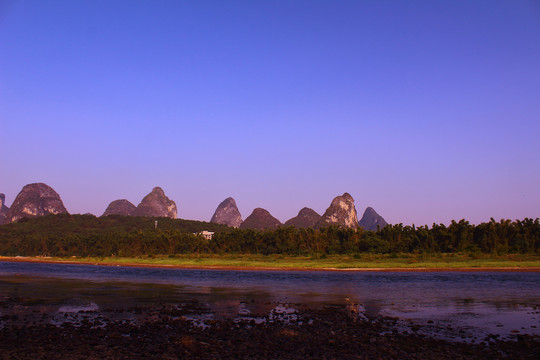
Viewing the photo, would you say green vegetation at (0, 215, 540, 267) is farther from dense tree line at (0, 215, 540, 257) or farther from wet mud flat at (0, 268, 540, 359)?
wet mud flat at (0, 268, 540, 359)

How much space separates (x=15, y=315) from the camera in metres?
24.5

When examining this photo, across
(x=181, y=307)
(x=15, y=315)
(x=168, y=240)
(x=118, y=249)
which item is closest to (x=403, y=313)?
(x=181, y=307)

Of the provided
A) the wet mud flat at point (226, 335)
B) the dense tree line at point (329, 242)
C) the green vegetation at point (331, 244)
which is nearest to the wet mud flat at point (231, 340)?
the wet mud flat at point (226, 335)

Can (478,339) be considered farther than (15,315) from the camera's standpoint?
No

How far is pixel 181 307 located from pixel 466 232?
109 m

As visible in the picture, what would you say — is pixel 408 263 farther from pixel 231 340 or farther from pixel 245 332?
pixel 231 340

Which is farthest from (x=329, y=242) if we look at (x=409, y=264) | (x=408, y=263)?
(x=409, y=264)

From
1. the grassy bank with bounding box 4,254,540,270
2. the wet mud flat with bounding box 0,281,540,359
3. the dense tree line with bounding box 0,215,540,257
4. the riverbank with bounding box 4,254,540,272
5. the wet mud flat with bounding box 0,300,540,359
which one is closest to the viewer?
the wet mud flat with bounding box 0,300,540,359

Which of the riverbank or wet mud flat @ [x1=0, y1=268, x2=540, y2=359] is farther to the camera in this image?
the riverbank

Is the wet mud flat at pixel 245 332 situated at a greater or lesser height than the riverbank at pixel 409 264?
greater

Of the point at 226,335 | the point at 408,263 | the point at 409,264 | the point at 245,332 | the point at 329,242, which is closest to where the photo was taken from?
the point at 226,335

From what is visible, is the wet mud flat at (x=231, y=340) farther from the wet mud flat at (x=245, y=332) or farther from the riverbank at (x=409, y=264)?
the riverbank at (x=409, y=264)

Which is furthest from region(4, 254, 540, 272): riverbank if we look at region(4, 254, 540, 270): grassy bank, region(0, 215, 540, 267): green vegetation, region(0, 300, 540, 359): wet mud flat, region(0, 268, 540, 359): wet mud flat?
region(0, 300, 540, 359): wet mud flat

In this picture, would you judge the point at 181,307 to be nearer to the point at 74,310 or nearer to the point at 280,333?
the point at 74,310
